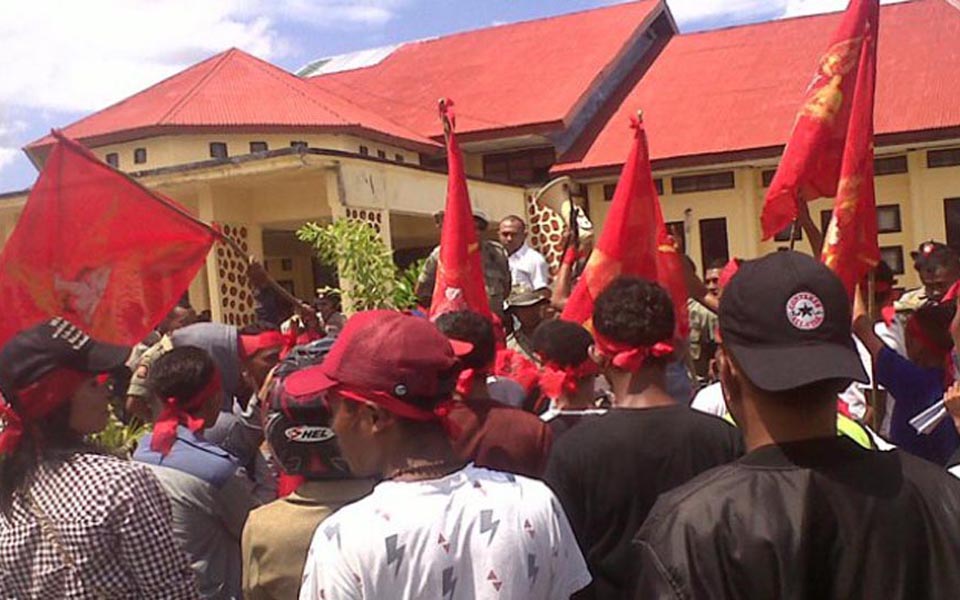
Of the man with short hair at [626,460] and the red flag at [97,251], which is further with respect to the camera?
the red flag at [97,251]

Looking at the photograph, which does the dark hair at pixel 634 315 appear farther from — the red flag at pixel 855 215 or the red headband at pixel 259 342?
the red headband at pixel 259 342

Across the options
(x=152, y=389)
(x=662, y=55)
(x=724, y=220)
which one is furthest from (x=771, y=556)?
(x=662, y=55)

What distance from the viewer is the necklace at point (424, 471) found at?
2.17 meters

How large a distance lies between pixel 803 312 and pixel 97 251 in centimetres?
345

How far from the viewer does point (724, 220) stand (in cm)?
2194

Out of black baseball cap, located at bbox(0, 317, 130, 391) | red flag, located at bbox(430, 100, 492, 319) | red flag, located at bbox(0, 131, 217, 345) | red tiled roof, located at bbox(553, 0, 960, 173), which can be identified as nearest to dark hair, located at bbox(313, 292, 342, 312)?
red flag, located at bbox(430, 100, 492, 319)

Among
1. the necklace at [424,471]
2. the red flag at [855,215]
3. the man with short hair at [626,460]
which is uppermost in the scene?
the red flag at [855,215]

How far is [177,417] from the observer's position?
3.65m

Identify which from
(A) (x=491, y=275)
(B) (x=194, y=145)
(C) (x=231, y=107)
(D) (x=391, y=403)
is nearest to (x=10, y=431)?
(D) (x=391, y=403)

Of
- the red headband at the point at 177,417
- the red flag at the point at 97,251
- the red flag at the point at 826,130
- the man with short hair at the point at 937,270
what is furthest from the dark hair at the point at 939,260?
the red headband at the point at 177,417

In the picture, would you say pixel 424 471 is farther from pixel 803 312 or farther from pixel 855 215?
pixel 855 215

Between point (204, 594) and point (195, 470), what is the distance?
387mm

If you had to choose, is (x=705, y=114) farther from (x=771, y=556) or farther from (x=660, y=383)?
(x=771, y=556)

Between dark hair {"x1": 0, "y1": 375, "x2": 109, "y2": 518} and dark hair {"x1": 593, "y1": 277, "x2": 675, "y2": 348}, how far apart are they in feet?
4.96
